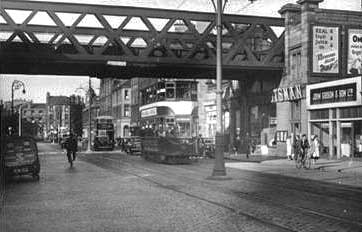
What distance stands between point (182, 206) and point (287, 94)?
2985 centimetres

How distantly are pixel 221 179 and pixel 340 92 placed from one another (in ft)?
53.4

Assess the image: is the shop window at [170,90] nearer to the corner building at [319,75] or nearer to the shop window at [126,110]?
the corner building at [319,75]

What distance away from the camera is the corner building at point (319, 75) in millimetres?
35562

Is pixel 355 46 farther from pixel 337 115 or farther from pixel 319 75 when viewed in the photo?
pixel 337 115

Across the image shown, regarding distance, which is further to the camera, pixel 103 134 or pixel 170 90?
pixel 170 90

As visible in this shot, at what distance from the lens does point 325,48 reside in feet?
134

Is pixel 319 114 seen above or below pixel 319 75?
below

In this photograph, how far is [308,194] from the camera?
1675 centimetres

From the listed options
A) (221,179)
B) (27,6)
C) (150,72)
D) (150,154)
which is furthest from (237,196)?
(150,72)

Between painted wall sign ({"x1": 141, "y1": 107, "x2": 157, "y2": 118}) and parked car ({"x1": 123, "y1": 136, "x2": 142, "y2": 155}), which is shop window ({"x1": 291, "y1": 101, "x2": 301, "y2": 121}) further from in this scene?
painted wall sign ({"x1": 141, "y1": 107, "x2": 157, "y2": 118})

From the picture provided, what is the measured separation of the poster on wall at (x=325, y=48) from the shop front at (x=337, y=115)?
8.37 ft

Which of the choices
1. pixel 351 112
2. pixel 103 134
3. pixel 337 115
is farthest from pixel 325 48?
pixel 103 134

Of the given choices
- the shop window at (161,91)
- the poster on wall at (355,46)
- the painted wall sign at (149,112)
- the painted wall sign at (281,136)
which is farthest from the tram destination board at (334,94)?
the painted wall sign at (149,112)

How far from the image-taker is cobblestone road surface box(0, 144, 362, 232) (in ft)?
35.4
